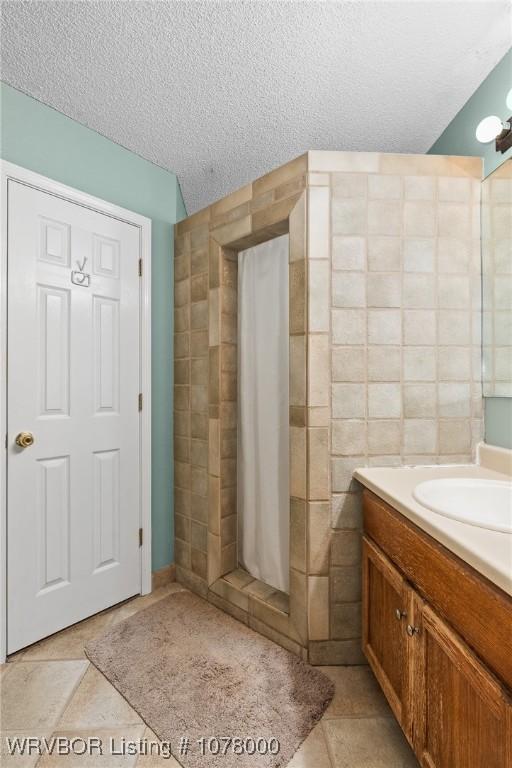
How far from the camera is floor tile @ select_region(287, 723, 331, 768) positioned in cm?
123

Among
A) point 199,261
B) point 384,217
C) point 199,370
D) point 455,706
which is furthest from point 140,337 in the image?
point 455,706

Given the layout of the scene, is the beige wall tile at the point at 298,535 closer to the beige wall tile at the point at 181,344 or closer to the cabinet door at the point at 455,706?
the cabinet door at the point at 455,706

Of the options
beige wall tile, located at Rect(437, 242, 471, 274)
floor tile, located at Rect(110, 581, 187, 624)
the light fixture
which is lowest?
floor tile, located at Rect(110, 581, 187, 624)

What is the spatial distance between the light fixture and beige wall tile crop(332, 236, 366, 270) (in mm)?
553

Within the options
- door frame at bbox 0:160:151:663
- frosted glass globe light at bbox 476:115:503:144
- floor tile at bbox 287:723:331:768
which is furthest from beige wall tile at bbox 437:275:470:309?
floor tile at bbox 287:723:331:768

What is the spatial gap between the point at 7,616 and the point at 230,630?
0.98 meters

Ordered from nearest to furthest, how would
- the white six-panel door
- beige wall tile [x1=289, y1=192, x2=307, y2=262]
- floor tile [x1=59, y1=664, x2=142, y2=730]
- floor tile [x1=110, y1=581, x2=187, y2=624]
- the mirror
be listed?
floor tile [x1=59, y1=664, x2=142, y2=730]
the mirror
beige wall tile [x1=289, y1=192, x2=307, y2=262]
the white six-panel door
floor tile [x1=110, y1=581, x2=187, y2=624]

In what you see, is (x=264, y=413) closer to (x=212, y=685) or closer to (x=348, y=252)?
(x=348, y=252)

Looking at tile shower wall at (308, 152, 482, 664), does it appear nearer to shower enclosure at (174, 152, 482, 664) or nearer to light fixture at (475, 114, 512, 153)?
shower enclosure at (174, 152, 482, 664)

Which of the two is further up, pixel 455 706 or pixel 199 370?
pixel 199 370

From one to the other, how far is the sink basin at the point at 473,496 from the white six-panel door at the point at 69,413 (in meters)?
1.55

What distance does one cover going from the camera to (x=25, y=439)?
1.75 m

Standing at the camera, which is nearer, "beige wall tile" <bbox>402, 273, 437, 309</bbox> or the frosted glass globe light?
the frosted glass globe light

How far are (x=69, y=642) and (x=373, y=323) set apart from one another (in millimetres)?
1981
